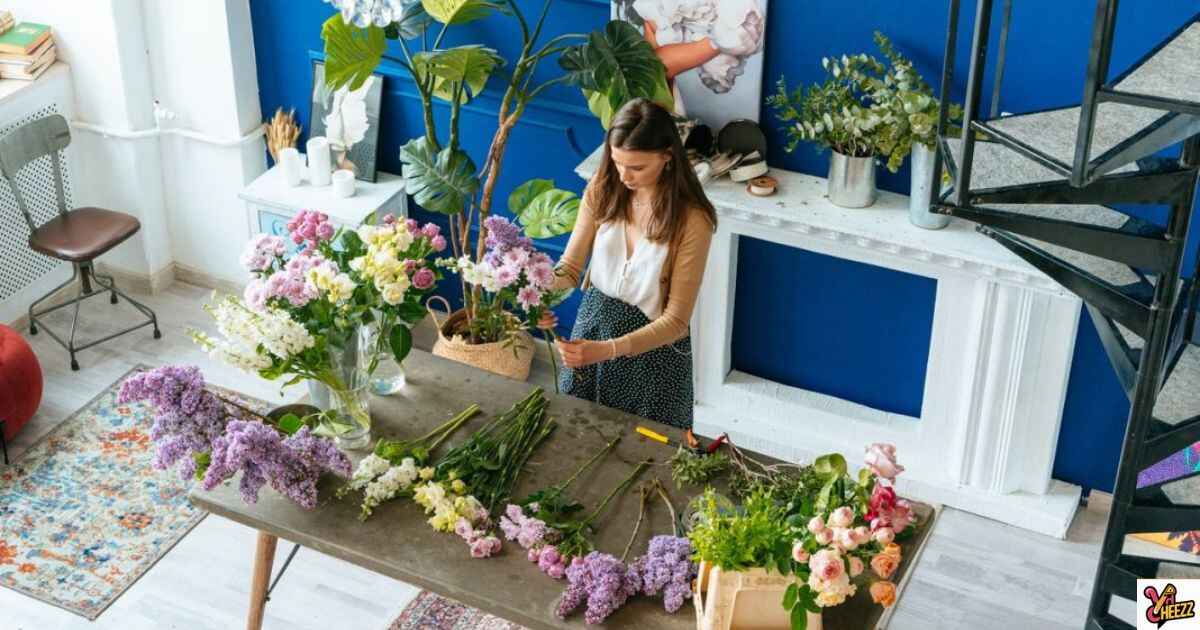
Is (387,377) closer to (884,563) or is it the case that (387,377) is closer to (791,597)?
(791,597)

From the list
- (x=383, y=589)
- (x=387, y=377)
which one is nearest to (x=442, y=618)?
(x=383, y=589)

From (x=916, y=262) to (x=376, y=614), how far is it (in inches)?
84.3

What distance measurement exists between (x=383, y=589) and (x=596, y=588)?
5.95 feet

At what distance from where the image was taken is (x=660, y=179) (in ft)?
12.8

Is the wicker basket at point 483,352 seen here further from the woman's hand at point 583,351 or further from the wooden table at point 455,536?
the woman's hand at point 583,351

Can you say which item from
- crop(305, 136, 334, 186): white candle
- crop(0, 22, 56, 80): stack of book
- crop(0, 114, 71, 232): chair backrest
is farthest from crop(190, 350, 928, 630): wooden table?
crop(0, 22, 56, 80): stack of book

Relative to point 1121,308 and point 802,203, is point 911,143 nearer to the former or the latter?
point 802,203

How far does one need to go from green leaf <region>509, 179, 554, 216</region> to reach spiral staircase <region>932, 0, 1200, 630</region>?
1812 millimetres

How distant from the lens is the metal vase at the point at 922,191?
185 inches

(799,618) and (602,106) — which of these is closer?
(799,618)

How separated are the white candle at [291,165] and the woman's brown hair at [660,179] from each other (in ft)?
7.33

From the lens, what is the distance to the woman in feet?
12.5

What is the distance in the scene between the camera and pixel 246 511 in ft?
11.3

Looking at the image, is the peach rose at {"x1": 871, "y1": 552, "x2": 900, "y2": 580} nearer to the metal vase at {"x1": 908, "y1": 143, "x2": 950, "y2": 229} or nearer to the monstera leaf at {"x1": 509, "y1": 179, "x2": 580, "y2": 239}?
the metal vase at {"x1": 908, "y1": 143, "x2": 950, "y2": 229}
